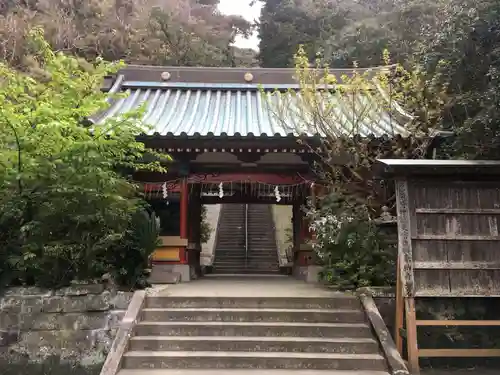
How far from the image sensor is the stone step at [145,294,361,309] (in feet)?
23.0

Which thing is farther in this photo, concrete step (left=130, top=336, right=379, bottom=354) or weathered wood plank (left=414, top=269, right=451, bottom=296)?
concrete step (left=130, top=336, right=379, bottom=354)

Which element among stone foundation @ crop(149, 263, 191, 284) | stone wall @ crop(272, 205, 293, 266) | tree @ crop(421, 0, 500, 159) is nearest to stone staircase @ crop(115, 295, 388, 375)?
stone foundation @ crop(149, 263, 191, 284)

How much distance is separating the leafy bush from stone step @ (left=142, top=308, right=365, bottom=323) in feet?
2.48

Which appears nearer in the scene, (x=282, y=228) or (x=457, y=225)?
(x=457, y=225)

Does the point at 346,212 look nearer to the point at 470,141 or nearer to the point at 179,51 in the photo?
the point at 470,141

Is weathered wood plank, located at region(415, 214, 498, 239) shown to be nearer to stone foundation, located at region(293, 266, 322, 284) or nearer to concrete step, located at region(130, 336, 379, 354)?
concrete step, located at region(130, 336, 379, 354)

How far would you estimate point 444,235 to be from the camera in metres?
5.95

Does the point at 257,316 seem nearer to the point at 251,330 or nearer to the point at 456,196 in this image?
the point at 251,330

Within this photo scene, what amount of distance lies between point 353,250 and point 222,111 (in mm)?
5321

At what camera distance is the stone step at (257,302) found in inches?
276

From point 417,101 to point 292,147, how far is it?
2.51 metres

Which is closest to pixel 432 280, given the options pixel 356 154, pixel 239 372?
pixel 239 372

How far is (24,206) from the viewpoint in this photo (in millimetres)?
7031

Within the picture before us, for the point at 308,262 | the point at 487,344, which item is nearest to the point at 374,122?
the point at 308,262
